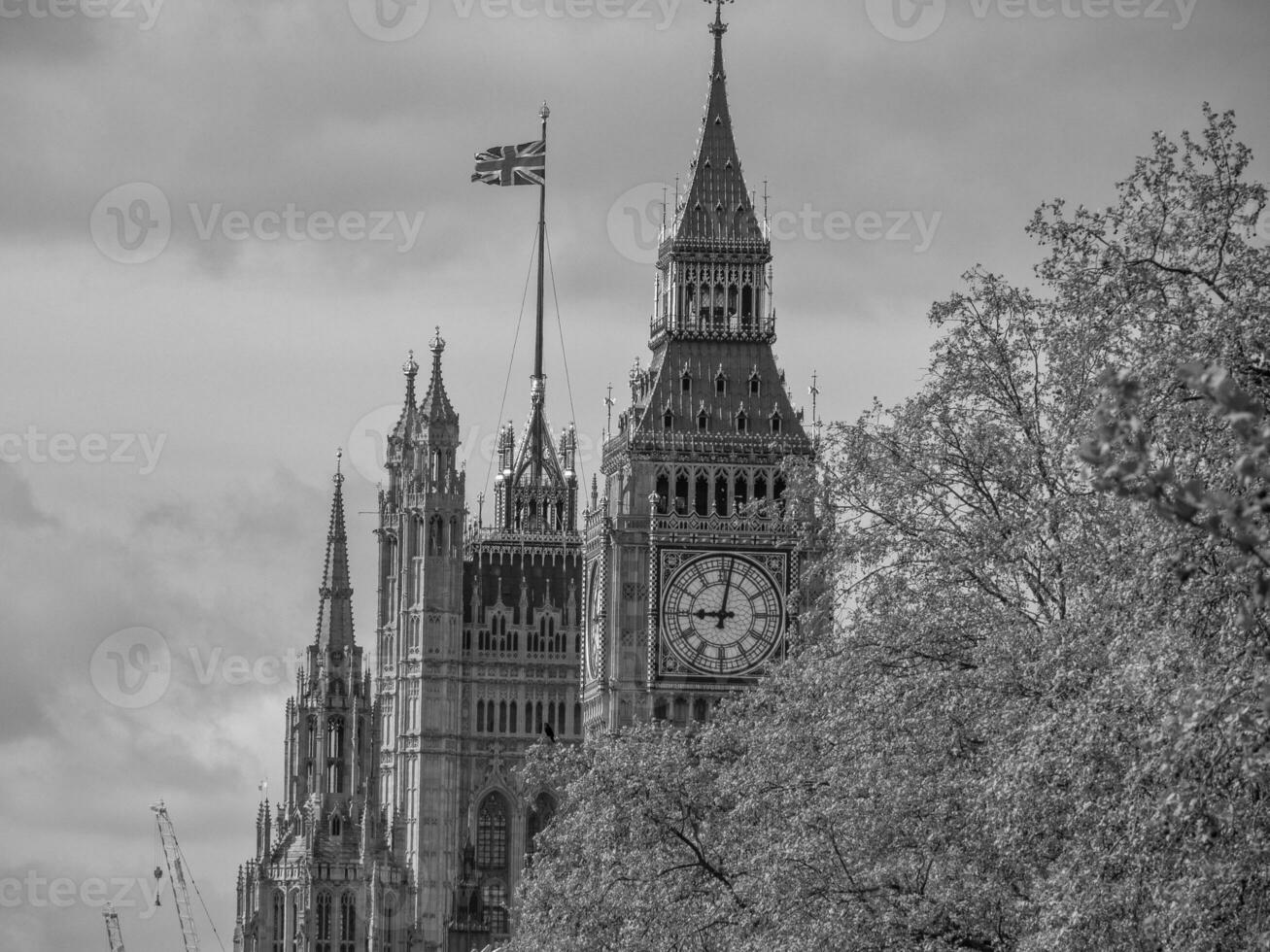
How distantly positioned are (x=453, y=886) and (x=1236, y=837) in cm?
13571

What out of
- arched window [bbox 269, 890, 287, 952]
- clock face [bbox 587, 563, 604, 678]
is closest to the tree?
clock face [bbox 587, 563, 604, 678]

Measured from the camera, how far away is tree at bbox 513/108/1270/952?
153ft

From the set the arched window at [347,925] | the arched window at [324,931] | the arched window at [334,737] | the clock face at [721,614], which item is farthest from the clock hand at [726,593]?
the arched window at [334,737]

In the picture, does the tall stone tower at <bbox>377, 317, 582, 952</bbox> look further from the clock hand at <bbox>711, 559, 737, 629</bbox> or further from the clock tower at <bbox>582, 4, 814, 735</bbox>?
the clock hand at <bbox>711, 559, 737, 629</bbox>

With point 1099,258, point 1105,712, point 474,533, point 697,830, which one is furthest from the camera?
point 474,533

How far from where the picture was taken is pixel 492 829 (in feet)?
614

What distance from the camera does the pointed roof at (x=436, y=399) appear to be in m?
192

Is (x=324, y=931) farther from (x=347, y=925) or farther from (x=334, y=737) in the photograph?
(x=334, y=737)

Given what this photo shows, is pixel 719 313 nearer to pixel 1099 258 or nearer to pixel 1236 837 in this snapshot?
pixel 1099 258

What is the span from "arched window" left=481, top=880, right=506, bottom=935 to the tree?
302 ft

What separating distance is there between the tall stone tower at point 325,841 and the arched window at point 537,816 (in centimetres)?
670

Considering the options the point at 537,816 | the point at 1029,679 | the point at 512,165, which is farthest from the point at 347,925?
the point at 1029,679

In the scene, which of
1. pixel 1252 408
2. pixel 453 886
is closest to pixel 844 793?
pixel 1252 408

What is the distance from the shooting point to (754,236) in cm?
14012
